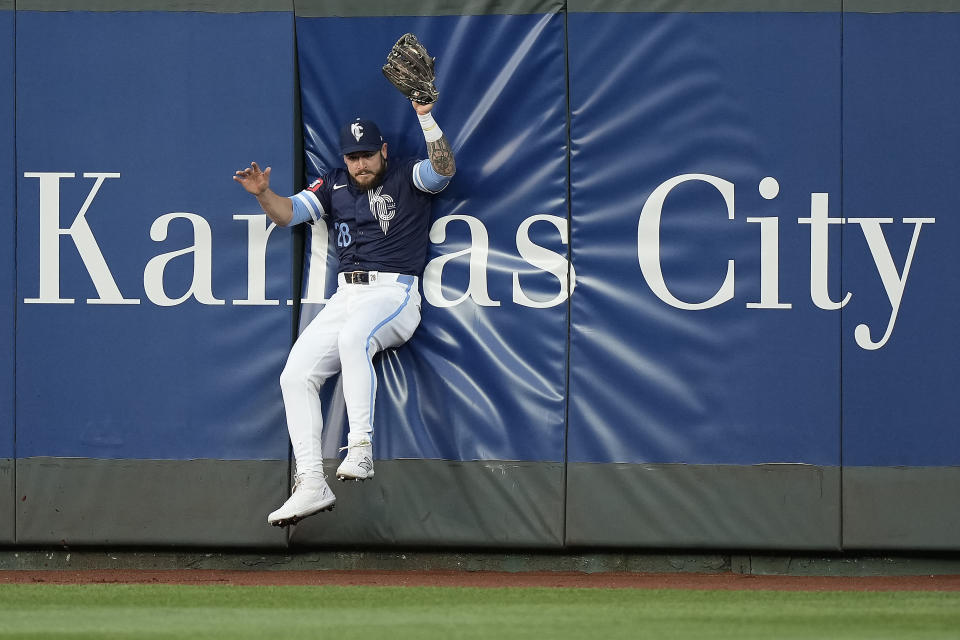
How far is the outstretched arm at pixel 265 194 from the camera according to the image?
6.81 metres

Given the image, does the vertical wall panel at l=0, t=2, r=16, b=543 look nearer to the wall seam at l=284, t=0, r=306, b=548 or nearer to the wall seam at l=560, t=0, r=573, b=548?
the wall seam at l=284, t=0, r=306, b=548

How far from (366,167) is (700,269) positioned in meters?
1.88

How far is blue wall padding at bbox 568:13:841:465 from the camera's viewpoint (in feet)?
23.4

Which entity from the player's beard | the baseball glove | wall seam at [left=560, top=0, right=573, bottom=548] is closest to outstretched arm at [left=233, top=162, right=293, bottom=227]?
the player's beard

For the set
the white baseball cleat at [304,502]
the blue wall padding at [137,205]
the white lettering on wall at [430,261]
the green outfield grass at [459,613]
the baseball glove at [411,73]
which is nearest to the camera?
the green outfield grass at [459,613]

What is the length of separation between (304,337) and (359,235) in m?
0.63

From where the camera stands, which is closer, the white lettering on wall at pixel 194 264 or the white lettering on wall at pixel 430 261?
the white lettering on wall at pixel 430 261

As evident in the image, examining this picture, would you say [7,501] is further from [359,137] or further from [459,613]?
[459,613]

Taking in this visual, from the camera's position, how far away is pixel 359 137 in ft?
22.8

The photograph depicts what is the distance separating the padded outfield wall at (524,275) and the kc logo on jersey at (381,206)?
12.6 inches

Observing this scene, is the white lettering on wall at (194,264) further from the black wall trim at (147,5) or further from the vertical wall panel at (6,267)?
the black wall trim at (147,5)

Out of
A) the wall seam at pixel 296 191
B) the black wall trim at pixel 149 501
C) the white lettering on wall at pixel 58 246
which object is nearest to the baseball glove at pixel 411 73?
the wall seam at pixel 296 191

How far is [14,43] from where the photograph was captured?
7.29 metres

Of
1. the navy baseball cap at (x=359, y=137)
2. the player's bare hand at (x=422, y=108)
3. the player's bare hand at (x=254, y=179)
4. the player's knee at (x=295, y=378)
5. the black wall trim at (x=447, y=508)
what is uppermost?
the player's bare hand at (x=422, y=108)
